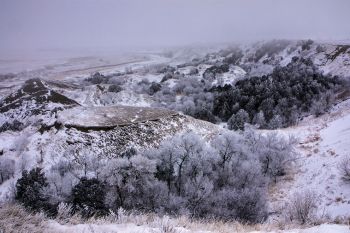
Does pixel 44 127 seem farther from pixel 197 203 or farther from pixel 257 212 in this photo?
pixel 257 212

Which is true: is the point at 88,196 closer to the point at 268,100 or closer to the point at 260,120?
the point at 260,120

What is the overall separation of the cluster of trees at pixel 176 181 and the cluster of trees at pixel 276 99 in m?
15.2

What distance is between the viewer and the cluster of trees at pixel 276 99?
45.6 m

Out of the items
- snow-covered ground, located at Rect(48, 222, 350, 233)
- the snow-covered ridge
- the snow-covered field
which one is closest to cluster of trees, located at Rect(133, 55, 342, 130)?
the snow-covered field

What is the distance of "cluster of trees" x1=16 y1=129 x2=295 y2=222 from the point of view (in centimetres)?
1812

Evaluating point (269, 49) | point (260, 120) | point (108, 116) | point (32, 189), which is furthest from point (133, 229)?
point (269, 49)

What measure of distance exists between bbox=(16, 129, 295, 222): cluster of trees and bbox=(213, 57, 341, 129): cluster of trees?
1521 centimetres

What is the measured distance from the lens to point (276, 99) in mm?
53438

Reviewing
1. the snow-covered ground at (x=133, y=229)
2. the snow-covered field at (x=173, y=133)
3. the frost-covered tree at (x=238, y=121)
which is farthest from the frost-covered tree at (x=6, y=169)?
the frost-covered tree at (x=238, y=121)

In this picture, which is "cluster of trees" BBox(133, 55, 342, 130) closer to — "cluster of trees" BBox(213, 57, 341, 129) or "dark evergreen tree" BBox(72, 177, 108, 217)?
"cluster of trees" BBox(213, 57, 341, 129)

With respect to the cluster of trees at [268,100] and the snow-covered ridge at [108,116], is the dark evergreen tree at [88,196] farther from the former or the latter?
the cluster of trees at [268,100]

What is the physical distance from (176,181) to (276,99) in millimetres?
35559

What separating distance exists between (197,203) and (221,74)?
6991cm

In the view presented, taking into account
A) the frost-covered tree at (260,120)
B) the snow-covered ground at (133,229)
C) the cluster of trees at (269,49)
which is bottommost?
the frost-covered tree at (260,120)
